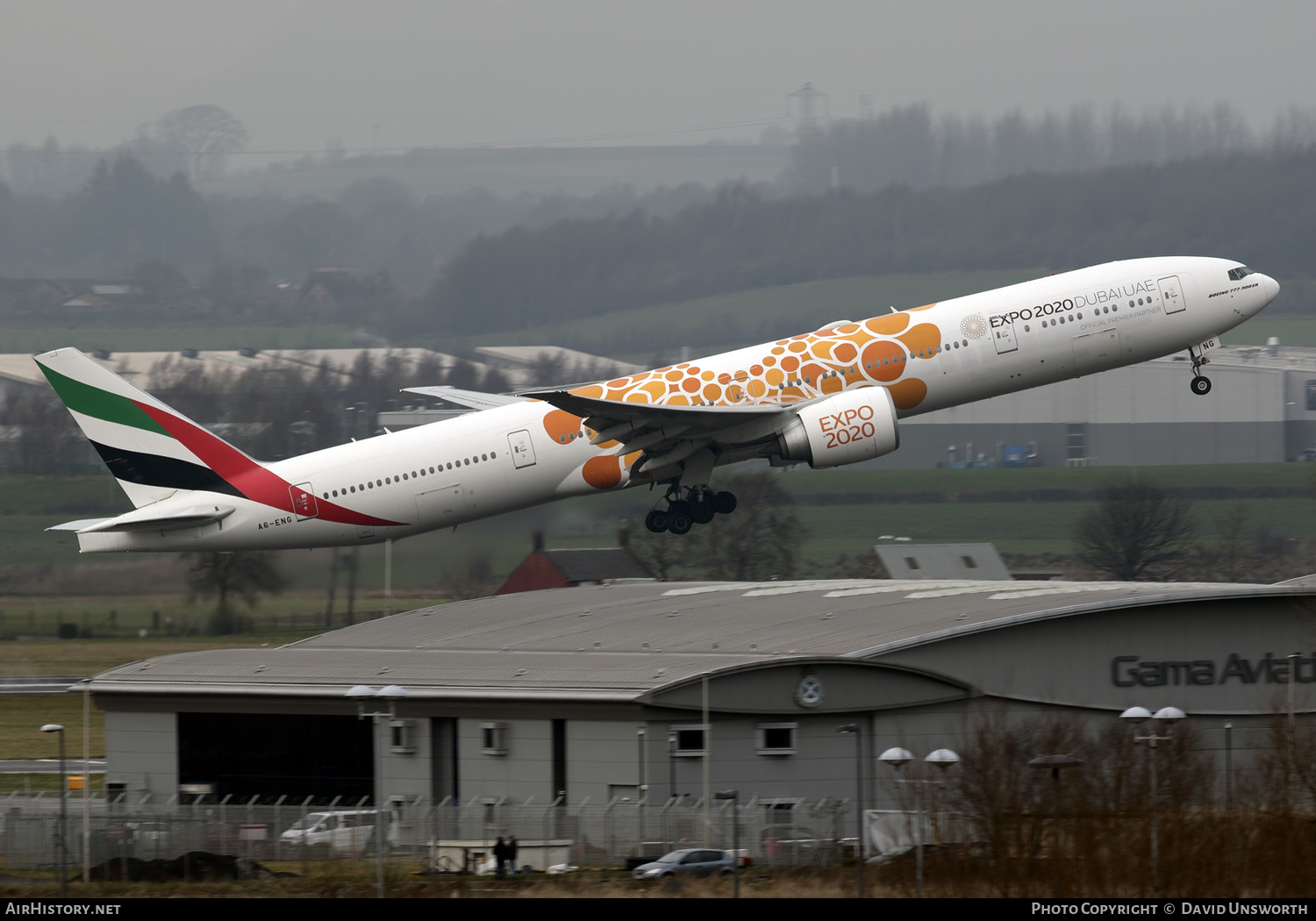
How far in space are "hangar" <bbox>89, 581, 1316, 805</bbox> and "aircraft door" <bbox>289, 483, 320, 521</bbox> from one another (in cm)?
346

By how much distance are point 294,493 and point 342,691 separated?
29.5ft

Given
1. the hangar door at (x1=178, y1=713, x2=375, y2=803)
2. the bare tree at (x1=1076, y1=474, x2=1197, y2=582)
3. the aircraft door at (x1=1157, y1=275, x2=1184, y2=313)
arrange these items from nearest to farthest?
the hangar door at (x1=178, y1=713, x2=375, y2=803)
the aircraft door at (x1=1157, y1=275, x2=1184, y2=313)
the bare tree at (x1=1076, y1=474, x2=1197, y2=582)

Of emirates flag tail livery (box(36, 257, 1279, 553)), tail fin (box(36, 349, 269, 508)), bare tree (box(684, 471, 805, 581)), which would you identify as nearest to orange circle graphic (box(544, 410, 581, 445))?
emirates flag tail livery (box(36, 257, 1279, 553))

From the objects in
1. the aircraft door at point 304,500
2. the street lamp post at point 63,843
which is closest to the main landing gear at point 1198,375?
the aircraft door at point 304,500

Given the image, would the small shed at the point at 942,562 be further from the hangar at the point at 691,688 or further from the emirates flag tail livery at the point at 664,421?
the emirates flag tail livery at the point at 664,421

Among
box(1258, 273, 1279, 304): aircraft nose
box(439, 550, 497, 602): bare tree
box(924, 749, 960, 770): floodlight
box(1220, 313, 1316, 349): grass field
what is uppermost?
box(1220, 313, 1316, 349): grass field

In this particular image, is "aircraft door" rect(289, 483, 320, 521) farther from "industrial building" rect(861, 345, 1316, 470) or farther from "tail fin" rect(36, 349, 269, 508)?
"industrial building" rect(861, 345, 1316, 470)

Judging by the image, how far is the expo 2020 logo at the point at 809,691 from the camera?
34.3 meters

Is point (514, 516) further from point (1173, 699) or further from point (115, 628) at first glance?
point (1173, 699)

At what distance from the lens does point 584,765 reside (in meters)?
33.1

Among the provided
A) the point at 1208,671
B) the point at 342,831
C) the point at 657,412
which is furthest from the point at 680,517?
the point at 342,831

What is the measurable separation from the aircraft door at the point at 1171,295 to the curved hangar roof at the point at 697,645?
23.7 feet

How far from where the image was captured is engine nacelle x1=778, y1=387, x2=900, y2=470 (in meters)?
41.4
